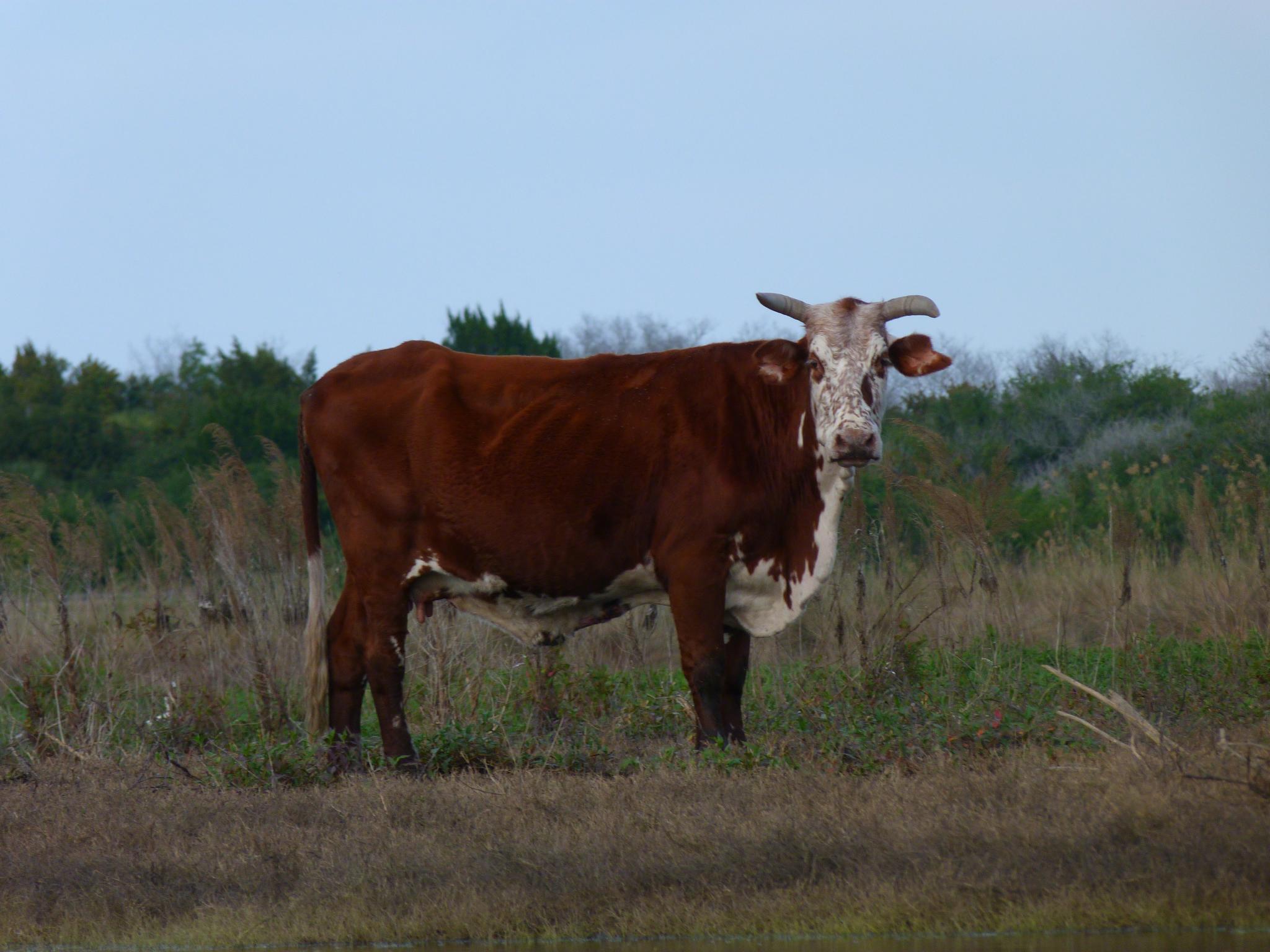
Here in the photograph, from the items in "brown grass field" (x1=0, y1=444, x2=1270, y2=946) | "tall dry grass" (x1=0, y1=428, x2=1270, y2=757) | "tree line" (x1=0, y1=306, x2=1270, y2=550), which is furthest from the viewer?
"tree line" (x1=0, y1=306, x2=1270, y2=550)

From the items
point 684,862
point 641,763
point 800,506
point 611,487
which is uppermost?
point 611,487

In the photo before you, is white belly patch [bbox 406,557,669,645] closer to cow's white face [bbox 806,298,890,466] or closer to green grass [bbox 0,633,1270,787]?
green grass [bbox 0,633,1270,787]

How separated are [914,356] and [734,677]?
5.68 feet

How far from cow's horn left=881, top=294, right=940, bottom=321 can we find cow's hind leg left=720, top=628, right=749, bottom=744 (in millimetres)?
1657

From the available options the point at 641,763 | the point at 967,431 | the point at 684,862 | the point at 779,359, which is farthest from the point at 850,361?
the point at 967,431

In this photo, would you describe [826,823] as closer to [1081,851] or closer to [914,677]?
[1081,851]

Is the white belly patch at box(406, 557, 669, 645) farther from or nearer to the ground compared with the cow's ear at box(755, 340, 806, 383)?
nearer to the ground

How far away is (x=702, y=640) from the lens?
6.90m

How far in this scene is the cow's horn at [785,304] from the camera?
7.20m

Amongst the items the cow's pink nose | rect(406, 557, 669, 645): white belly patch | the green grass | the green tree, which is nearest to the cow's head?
the cow's pink nose

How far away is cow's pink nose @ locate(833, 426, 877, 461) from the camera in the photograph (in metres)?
6.69

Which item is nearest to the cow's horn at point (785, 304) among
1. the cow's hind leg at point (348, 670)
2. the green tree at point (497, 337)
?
the cow's hind leg at point (348, 670)

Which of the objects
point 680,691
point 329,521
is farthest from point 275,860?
point 329,521

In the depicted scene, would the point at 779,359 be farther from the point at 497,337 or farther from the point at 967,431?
the point at 497,337
